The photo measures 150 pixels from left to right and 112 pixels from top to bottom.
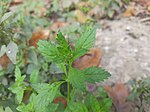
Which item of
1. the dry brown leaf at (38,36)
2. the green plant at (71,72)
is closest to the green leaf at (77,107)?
the green plant at (71,72)

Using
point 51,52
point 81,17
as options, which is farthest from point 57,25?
point 51,52

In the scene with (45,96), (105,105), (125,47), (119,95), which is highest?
(45,96)

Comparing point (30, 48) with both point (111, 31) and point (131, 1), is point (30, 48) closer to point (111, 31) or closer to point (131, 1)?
point (111, 31)

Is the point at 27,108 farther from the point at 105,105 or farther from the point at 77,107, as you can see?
the point at 105,105

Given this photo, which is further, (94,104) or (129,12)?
(129,12)

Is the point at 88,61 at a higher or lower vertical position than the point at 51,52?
lower

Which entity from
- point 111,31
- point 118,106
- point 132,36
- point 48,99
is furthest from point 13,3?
point 48,99

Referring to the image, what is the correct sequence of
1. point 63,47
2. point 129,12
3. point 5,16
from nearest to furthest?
1. point 63,47
2. point 5,16
3. point 129,12
